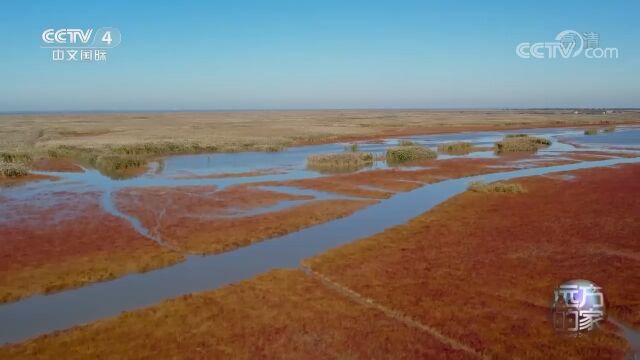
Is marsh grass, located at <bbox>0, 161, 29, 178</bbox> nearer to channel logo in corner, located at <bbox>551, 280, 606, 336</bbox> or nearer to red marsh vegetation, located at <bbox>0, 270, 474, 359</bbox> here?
red marsh vegetation, located at <bbox>0, 270, 474, 359</bbox>

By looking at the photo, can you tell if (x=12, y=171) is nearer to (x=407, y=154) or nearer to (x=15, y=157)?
(x=15, y=157)

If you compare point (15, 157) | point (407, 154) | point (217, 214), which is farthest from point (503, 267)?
point (15, 157)

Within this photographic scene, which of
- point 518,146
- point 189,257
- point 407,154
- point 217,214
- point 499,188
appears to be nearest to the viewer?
point 189,257

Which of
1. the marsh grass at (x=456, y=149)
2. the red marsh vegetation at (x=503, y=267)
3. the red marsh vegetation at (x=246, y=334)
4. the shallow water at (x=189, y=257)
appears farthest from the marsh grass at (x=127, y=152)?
the red marsh vegetation at (x=246, y=334)

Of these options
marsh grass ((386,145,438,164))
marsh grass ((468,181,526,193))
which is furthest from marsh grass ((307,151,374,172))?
marsh grass ((468,181,526,193))

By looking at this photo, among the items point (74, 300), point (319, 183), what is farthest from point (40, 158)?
point (74, 300)

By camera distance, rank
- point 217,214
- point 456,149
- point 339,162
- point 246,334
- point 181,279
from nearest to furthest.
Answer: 1. point 246,334
2. point 181,279
3. point 217,214
4. point 339,162
5. point 456,149
